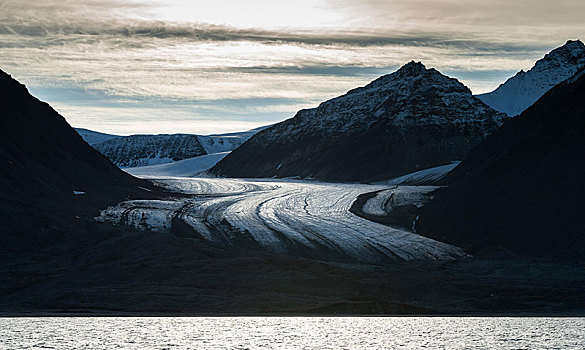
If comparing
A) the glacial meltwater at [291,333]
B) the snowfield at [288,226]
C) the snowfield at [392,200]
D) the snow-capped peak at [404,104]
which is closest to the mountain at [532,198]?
the snowfield at [288,226]

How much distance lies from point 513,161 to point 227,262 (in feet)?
112

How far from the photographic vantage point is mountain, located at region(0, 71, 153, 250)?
2127 inches

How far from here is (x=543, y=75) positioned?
192 meters

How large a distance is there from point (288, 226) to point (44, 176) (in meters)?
24.0

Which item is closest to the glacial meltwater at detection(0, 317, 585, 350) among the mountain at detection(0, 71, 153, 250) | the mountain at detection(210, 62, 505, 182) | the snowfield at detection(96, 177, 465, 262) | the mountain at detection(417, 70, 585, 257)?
the snowfield at detection(96, 177, 465, 262)

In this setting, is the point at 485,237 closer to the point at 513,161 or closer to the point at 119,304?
the point at 513,161

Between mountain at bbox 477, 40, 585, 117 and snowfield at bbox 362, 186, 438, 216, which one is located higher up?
mountain at bbox 477, 40, 585, 117

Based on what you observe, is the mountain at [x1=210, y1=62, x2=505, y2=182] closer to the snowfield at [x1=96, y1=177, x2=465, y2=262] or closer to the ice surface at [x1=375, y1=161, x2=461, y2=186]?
the ice surface at [x1=375, y1=161, x2=461, y2=186]

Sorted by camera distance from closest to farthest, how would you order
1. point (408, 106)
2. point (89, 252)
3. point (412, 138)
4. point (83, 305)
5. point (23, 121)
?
point (83, 305) → point (89, 252) → point (23, 121) → point (412, 138) → point (408, 106)

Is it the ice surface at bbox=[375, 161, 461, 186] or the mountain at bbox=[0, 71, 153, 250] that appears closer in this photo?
the mountain at bbox=[0, 71, 153, 250]

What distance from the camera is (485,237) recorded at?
56.4 m

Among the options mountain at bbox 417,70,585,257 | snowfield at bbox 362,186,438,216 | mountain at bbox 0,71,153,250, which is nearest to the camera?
mountain at bbox 417,70,585,257

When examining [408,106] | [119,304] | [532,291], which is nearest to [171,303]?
[119,304]

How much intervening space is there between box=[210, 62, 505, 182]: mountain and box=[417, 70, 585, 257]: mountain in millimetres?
69208
